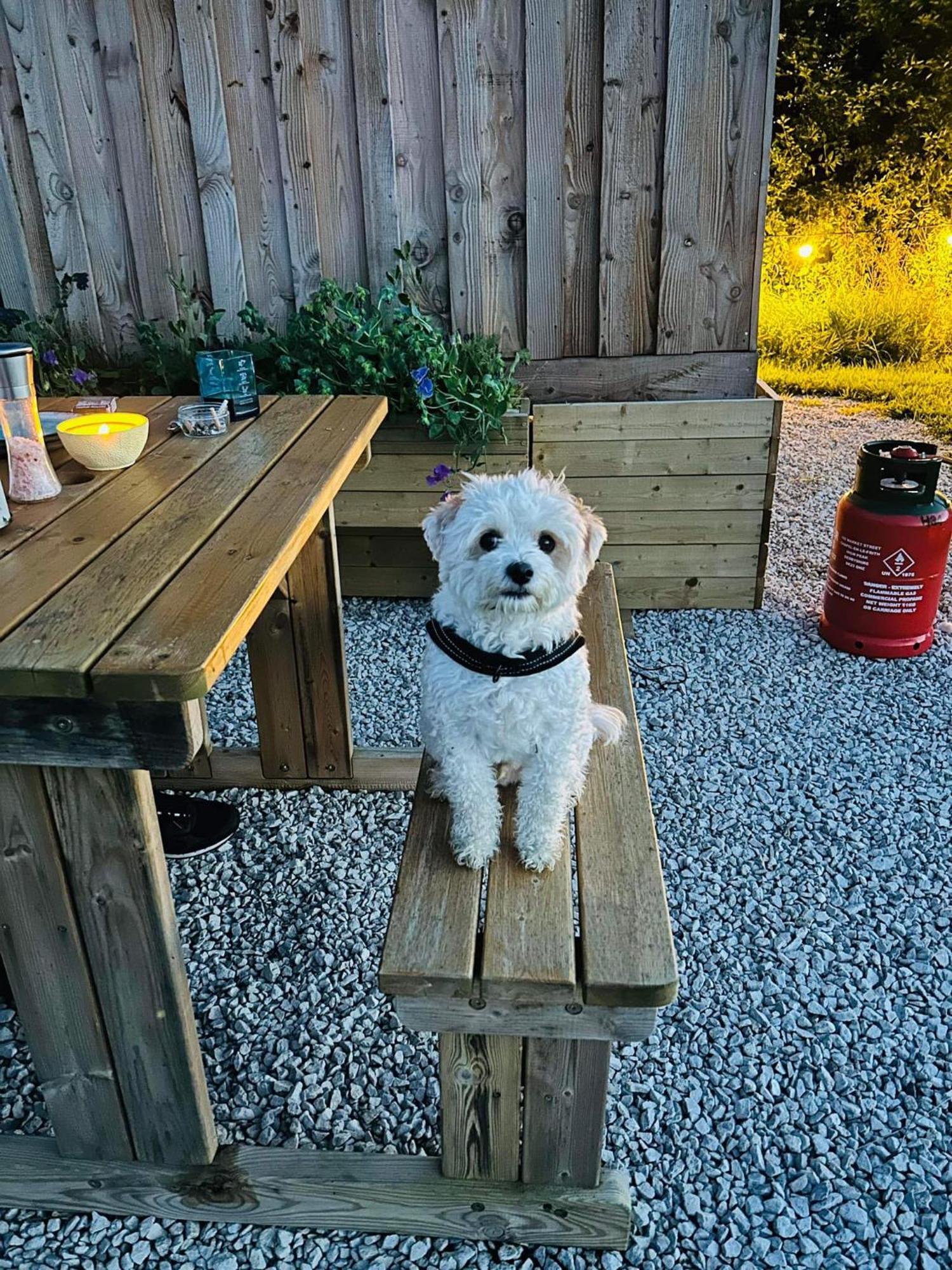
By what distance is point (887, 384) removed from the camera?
752 cm

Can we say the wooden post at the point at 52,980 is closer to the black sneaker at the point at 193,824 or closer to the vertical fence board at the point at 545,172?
the black sneaker at the point at 193,824

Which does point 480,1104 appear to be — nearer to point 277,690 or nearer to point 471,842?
point 471,842

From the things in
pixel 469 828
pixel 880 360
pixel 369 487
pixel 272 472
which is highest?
pixel 272 472

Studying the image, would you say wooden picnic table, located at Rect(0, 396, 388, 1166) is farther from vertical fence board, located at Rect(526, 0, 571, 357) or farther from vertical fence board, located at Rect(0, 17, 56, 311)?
vertical fence board, located at Rect(0, 17, 56, 311)

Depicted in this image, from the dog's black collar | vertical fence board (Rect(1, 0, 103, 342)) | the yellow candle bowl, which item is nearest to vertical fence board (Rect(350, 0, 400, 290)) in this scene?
vertical fence board (Rect(1, 0, 103, 342))

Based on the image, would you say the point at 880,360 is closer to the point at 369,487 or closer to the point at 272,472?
the point at 369,487

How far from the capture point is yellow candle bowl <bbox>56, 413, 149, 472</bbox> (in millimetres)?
2119

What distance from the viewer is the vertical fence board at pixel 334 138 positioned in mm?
3850

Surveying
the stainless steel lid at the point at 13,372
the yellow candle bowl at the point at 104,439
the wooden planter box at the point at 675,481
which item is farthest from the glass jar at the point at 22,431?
the wooden planter box at the point at 675,481

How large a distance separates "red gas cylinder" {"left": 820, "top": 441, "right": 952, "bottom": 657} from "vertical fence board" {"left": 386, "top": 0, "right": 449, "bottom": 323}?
1929 millimetres

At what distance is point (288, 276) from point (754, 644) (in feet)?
8.42

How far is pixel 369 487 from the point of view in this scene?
4.06m

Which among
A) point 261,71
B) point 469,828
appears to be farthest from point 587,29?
point 469,828

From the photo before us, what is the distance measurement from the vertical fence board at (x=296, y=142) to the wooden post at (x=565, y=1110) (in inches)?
139
